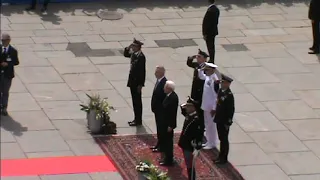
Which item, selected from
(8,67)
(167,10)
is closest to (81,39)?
(167,10)

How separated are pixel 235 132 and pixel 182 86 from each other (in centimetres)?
277

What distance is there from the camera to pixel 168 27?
82.4 ft

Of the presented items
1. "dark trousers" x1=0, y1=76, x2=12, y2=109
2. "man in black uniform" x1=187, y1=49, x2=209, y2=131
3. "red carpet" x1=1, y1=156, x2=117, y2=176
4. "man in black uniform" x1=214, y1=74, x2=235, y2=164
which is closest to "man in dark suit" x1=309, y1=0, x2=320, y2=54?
"man in black uniform" x1=187, y1=49, x2=209, y2=131

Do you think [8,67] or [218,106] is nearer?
[218,106]

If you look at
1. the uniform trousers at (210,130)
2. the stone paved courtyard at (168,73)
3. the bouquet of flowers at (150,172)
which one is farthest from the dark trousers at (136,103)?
the bouquet of flowers at (150,172)

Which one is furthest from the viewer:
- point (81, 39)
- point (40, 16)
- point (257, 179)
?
point (40, 16)

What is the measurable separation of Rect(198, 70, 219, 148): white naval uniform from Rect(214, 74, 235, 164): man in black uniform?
18.4 inches

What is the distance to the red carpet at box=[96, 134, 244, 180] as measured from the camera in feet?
53.6

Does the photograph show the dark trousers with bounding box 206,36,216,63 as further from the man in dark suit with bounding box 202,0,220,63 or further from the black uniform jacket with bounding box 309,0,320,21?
the black uniform jacket with bounding box 309,0,320,21

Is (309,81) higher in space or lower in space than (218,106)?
lower

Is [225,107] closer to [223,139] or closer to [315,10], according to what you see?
[223,139]

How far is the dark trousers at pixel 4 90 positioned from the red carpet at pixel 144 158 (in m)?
2.23

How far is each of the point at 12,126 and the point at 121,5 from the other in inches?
372

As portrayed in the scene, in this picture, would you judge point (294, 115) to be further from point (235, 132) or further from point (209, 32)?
point (209, 32)
